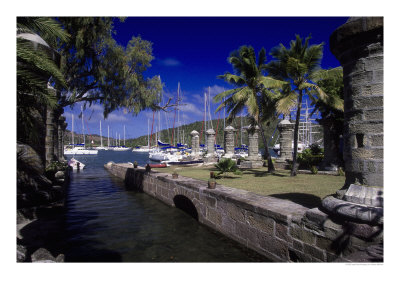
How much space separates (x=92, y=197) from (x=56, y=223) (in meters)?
5.62

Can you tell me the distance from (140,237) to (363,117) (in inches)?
264

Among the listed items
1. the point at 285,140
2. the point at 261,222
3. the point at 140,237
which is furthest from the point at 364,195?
the point at 285,140

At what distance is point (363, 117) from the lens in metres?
4.01

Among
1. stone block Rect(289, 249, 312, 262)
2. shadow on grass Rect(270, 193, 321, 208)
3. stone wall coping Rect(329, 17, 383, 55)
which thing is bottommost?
stone block Rect(289, 249, 312, 262)

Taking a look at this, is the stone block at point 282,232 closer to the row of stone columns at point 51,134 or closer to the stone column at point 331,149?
the row of stone columns at point 51,134

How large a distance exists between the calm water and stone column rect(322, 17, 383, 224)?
2876 millimetres

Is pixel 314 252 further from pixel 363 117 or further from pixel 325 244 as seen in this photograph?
pixel 363 117

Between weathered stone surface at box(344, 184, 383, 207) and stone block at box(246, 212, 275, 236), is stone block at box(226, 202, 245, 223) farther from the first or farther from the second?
weathered stone surface at box(344, 184, 383, 207)

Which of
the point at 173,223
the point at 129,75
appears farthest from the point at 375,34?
the point at 129,75

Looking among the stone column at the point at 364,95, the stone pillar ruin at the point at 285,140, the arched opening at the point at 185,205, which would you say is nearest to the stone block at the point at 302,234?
the stone column at the point at 364,95

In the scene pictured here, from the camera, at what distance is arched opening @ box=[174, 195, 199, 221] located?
9722mm

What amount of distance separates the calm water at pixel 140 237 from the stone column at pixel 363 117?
2.88m

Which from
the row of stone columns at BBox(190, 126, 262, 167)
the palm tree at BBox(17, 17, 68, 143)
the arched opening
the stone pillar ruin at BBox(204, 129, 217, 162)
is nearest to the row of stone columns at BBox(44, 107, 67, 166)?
the arched opening
